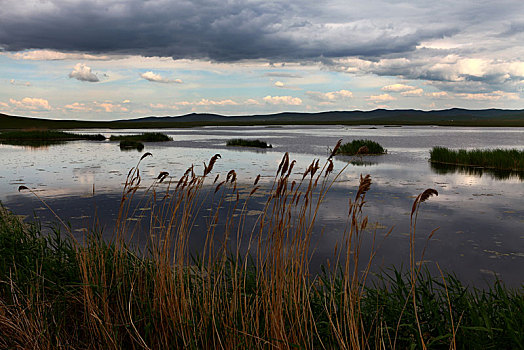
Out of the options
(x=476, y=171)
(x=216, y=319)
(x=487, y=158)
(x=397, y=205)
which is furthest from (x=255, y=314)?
(x=487, y=158)

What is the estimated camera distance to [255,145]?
40812mm

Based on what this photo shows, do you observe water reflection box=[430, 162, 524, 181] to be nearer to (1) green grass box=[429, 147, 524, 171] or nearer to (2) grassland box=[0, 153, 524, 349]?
(1) green grass box=[429, 147, 524, 171]

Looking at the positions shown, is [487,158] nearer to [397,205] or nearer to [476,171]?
[476,171]

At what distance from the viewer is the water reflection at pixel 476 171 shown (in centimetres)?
2022

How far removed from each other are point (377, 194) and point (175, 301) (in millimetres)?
12377

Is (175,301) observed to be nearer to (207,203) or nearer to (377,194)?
(207,203)

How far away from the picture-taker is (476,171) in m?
22.3

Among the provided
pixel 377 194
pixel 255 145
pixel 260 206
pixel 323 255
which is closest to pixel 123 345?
pixel 323 255

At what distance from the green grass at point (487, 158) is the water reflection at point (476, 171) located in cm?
67

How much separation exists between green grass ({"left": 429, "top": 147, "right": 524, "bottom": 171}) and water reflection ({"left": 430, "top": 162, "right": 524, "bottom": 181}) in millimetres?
671

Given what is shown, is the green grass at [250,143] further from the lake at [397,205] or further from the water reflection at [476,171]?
the water reflection at [476,171]

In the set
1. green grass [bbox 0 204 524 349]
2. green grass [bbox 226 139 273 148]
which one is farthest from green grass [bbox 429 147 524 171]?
green grass [bbox 0 204 524 349]

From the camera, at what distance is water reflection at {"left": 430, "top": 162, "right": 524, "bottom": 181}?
66.3ft

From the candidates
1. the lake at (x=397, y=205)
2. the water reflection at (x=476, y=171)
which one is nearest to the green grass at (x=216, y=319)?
the lake at (x=397, y=205)
